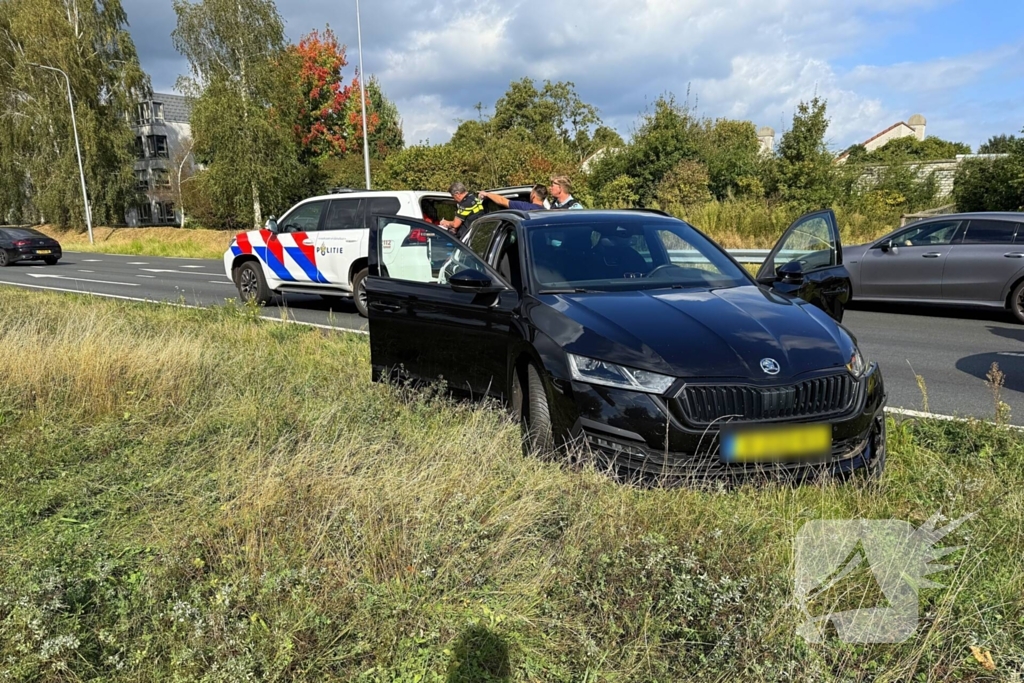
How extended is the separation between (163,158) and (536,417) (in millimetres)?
69761

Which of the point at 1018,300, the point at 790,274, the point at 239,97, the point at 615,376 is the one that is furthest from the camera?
the point at 239,97

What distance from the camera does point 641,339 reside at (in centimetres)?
372

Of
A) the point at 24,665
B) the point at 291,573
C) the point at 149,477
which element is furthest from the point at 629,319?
the point at 24,665

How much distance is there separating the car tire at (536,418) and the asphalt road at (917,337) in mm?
3419

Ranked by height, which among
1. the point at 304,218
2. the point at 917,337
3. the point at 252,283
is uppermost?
the point at 304,218

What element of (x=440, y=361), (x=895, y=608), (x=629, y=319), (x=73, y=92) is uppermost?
(x=73, y=92)

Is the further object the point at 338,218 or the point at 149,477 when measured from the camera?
the point at 338,218

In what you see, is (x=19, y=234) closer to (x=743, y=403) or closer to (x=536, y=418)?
(x=536, y=418)

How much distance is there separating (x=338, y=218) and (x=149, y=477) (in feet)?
26.5

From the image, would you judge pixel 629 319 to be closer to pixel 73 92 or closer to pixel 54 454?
pixel 54 454

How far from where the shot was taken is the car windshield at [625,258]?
4.67 meters

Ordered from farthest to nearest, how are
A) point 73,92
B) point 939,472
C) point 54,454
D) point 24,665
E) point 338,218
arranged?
point 73,92
point 338,218
point 54,454
point 939,472
point 24,665

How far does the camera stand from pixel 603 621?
2.62 meters
